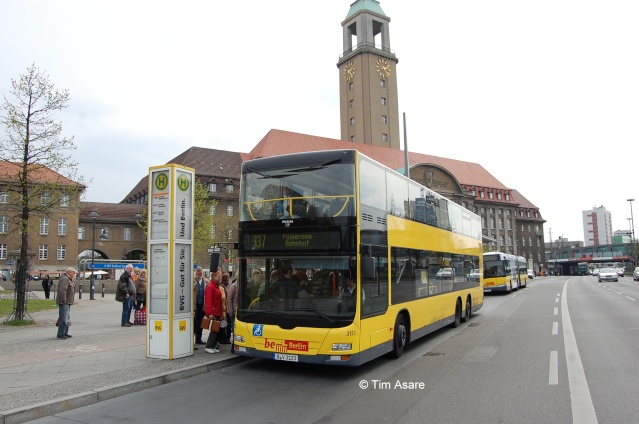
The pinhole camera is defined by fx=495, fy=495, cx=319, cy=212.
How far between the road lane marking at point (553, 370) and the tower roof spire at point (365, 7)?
3402 inches

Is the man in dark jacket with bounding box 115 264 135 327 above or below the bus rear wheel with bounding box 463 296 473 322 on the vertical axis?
above

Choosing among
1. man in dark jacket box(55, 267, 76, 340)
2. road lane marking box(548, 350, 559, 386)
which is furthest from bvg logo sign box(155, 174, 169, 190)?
road lane marking box(548, 350, 559, 386)

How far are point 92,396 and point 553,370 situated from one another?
24.3 feet

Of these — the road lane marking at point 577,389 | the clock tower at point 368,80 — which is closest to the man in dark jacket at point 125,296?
the road lane marking at point 577,389

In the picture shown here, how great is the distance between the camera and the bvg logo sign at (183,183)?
1003 centimetres

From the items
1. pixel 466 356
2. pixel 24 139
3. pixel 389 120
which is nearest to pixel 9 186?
pixel 24 139

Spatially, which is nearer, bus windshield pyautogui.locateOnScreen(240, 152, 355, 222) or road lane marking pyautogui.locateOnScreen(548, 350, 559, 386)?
road lane marking pyautogui.locateOnScreen(548, 350, 559, 386)

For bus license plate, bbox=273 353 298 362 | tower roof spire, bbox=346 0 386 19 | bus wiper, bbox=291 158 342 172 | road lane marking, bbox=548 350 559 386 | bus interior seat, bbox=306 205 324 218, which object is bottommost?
road lane marking, bbox=548 350 559 386

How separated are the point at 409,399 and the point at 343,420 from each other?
1299mm

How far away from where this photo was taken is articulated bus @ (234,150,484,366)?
27.1 ft

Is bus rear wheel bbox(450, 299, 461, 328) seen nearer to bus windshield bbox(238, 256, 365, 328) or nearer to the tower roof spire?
bus windshield bbox(238, 256, 365, 328)

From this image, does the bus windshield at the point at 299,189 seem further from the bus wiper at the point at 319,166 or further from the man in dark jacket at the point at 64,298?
the man in dark jacket at the point at 64,298

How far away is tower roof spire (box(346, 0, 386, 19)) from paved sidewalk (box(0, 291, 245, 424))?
8473 centimetres

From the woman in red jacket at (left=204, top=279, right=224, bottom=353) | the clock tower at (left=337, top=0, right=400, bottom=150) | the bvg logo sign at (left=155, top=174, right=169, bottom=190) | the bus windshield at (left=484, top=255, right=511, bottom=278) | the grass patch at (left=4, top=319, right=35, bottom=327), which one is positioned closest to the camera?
the bvg logo sign at (left=155, top=174, right=169, bottom=190)
